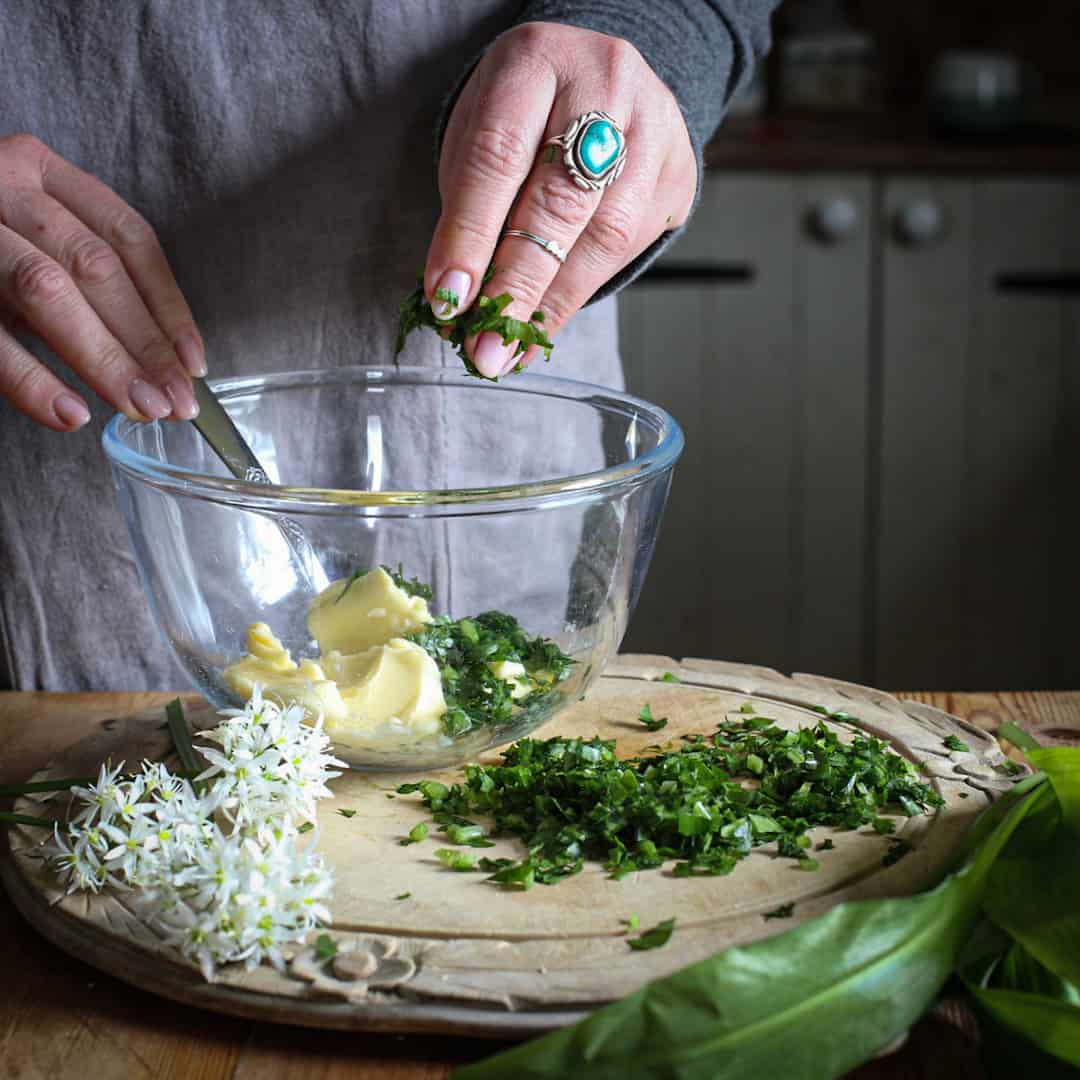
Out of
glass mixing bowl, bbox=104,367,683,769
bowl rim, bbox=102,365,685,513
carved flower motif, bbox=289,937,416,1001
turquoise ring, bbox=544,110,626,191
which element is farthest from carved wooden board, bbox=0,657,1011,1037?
→ turquoise ring, bbox=544,110,626,191

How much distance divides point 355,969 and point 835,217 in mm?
1982

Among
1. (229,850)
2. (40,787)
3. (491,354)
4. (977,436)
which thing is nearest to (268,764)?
(229,850)

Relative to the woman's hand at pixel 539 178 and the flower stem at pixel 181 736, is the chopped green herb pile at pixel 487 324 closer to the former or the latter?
the woman's hand at pixel 539 178

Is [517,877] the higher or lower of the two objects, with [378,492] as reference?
lower

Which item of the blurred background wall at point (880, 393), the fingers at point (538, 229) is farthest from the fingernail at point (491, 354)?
the blurred background wall at point (880, 393)

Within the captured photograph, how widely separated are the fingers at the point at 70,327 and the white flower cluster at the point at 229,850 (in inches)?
11.0

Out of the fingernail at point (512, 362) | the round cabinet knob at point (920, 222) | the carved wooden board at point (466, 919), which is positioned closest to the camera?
the carved wooden board at point (466, 919)

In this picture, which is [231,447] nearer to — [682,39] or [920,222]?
[682,39]

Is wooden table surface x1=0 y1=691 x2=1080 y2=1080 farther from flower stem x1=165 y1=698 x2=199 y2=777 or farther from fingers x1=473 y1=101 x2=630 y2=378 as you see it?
fingers x1=473 y1=101 x2=630 y2=378

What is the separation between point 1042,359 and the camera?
2559 mm

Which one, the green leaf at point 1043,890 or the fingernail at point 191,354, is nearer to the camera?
the green leaf at point 1043,890

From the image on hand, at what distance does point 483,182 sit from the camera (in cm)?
97

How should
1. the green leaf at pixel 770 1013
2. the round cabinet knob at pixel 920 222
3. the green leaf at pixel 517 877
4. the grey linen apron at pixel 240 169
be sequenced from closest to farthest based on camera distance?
the green leaf at pixel 770 1013 → the green leaf at pixel 517 877 → the grey linen apron at pixel 240 169 → the round cabinet knob at pixel 920 222

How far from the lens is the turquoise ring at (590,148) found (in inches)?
38.8
